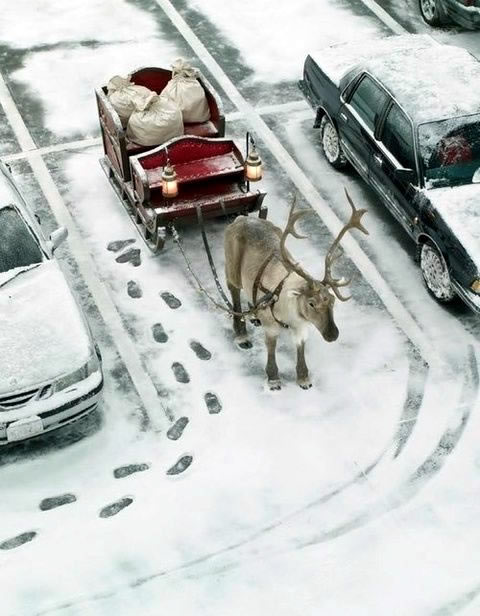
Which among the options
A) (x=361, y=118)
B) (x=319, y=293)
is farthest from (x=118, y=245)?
(x=319, y=293)

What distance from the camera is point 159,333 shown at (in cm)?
932

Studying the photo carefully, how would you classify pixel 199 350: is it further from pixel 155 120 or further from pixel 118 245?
pixel 155 120

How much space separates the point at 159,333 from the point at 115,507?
7.27ft

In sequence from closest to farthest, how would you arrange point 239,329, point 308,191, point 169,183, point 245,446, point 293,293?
point 293,293 < point 245,446 < point 239,329 < point 169,183 < point 308,191

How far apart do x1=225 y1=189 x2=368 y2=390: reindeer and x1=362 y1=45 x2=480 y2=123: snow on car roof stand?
88.5 inches

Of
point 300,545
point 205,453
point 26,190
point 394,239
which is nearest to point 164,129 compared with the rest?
point 26,190

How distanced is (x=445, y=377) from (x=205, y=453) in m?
2.59

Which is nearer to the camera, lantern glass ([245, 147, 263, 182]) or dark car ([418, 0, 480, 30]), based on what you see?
lantern glass ([245, 147, 263, 182])

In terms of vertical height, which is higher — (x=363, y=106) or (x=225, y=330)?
(x=363, y=106)

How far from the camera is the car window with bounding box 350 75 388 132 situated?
10.3 m

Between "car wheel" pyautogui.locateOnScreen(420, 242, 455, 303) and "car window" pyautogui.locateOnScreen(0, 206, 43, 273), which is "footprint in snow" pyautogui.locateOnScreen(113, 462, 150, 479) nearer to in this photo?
"car window" pyautogui.locateOnScreen(0, 206, 43, 273)

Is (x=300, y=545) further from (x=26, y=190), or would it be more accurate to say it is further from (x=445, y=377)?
(x=26, y=190)

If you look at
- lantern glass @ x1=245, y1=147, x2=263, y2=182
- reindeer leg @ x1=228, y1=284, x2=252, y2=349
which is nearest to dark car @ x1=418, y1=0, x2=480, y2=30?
lantern glass @ x1=245, y1=147, x2=263, y2=182

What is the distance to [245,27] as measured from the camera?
14.7m
